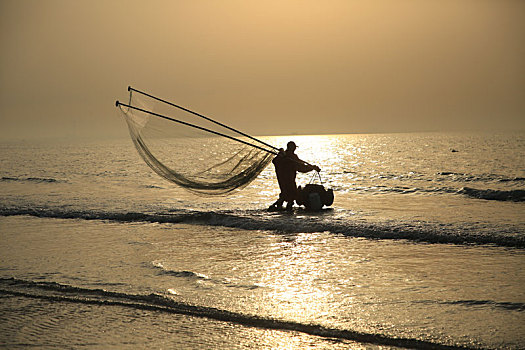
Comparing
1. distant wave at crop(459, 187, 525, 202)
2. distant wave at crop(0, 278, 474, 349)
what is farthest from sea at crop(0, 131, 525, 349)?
distant wave at crop(459, 187, 525, 202)

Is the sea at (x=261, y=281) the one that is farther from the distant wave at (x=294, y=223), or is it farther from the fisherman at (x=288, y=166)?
the fisherman at (x=288, y=166)

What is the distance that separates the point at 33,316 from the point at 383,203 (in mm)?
13486

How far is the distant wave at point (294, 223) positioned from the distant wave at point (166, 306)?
16.6ft

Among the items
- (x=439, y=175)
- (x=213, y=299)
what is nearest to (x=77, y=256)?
(x=213, y=299)

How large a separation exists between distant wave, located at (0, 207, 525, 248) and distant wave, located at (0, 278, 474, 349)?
505 cm

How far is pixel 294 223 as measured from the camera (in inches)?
425

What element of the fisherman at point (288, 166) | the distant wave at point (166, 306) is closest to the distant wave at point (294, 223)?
the fisherman at point (288, 166)

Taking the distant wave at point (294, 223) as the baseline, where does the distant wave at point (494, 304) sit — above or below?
below

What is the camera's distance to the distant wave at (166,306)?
166 inches

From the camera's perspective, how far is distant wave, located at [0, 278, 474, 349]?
421cm

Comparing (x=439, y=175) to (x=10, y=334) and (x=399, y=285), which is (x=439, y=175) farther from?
(x=10, y=334)

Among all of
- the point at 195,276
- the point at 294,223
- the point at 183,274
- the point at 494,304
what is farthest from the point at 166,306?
the point at 294,223

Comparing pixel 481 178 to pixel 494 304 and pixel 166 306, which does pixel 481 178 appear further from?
pixel 166 306

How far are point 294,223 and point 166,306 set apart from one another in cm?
583
